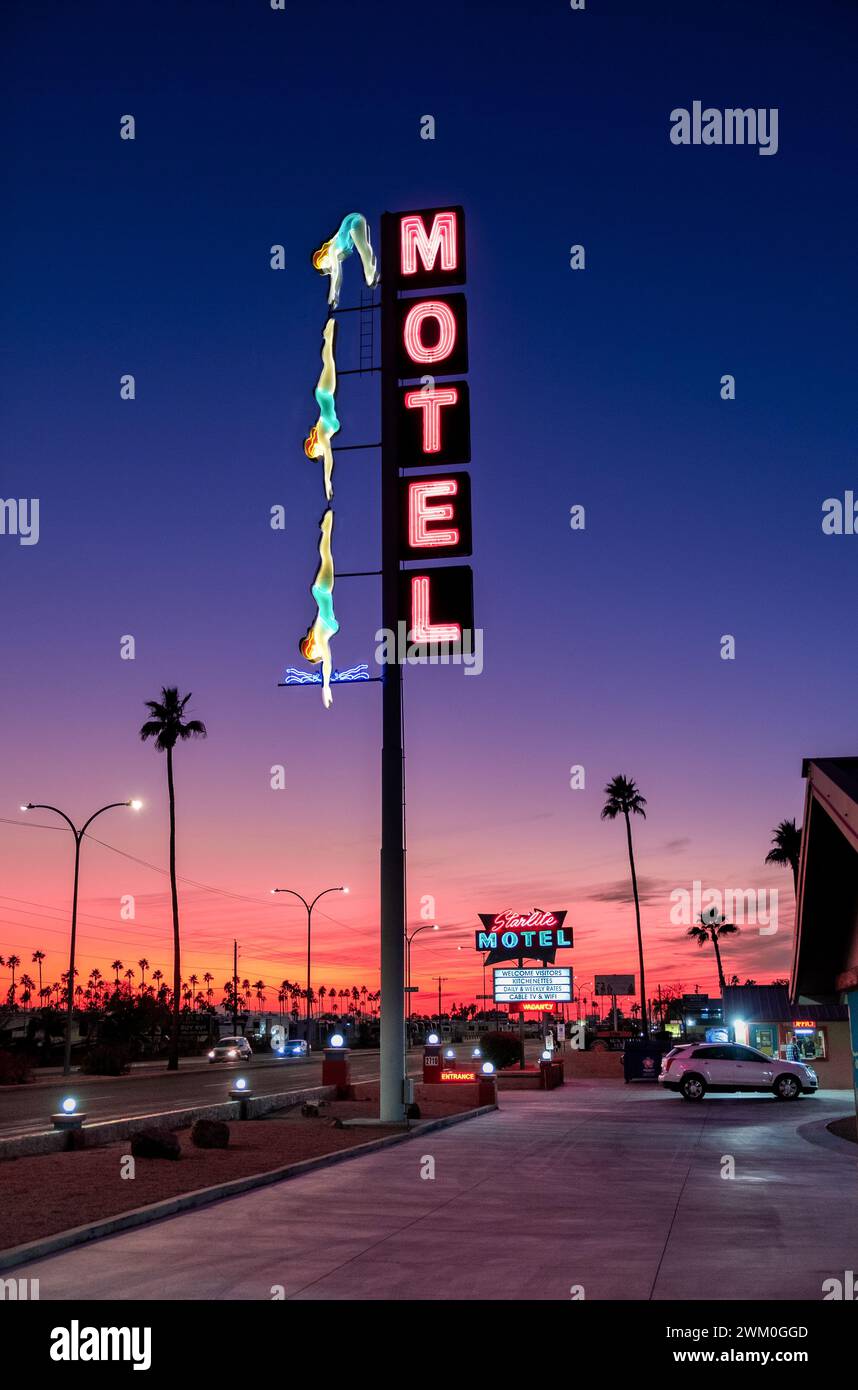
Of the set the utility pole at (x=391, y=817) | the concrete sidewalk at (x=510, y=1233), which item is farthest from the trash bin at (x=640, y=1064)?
the concrete sidewalk at (x=510, y=1233)

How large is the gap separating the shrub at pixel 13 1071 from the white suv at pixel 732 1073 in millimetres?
22144

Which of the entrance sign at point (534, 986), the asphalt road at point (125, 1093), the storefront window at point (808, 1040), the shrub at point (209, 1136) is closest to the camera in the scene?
the shrub at point (209, 1136)

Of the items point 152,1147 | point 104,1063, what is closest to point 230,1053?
point 104,1063

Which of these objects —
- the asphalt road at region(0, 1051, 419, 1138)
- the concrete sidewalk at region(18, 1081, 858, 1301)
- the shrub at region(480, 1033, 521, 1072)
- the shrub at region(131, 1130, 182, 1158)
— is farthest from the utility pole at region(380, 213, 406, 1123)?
the shrub at region(480, 1033, 521, 1072)

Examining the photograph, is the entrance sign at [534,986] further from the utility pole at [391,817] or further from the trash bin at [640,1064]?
the utility pole at [391,817]

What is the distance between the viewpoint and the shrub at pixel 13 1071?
41.4m

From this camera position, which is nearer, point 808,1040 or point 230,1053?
point 808,1040

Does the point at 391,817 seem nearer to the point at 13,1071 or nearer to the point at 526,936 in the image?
the point at 13,1071

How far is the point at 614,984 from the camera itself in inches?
3406

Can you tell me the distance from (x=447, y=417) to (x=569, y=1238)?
695 inches

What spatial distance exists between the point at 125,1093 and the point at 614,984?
2229 inches

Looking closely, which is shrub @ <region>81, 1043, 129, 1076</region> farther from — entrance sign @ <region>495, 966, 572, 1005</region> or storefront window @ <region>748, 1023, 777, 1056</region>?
storefront window @ <region>748, 1023, 777, 1056</region>
